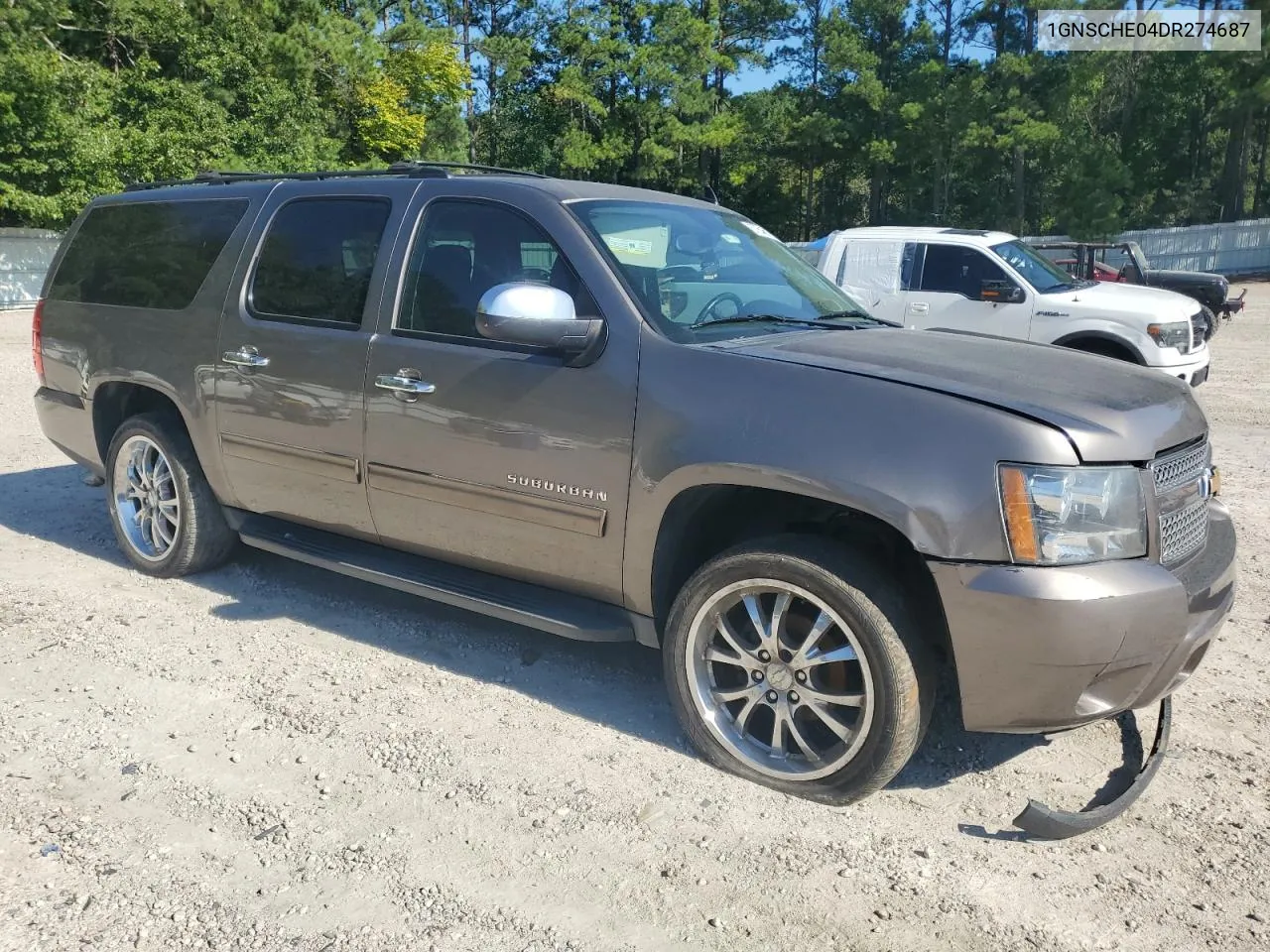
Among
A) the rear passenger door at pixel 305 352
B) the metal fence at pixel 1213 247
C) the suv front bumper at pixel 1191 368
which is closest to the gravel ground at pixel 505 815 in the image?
the rear passenger door at pixel 305 352

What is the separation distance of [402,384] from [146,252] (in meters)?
2.15

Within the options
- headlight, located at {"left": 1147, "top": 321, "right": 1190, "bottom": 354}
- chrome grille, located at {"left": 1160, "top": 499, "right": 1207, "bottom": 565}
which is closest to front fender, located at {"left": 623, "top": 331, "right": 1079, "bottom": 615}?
chrome grille, located at {"left": 1160, "top": 499, "right": 1207, "bottom": 565}

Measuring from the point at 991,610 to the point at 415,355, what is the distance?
2323mm

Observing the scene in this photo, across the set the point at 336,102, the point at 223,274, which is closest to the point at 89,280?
the point at 223,274

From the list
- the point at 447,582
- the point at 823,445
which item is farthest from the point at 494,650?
the point at 823,445

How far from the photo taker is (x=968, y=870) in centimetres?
294

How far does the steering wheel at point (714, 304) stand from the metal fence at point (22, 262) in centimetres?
2751

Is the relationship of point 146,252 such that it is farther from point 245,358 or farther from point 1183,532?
point 1183,532

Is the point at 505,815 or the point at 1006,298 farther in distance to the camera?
the point at 1006,298

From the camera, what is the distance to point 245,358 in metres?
4.68

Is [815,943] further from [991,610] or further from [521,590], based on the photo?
[521,590]

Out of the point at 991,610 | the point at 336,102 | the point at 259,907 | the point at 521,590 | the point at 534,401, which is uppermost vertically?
the point at 336,102

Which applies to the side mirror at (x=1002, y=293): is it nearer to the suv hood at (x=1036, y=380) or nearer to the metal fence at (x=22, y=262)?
the suv hood at (x=1036, y=380)

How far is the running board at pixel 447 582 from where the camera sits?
373 cm
